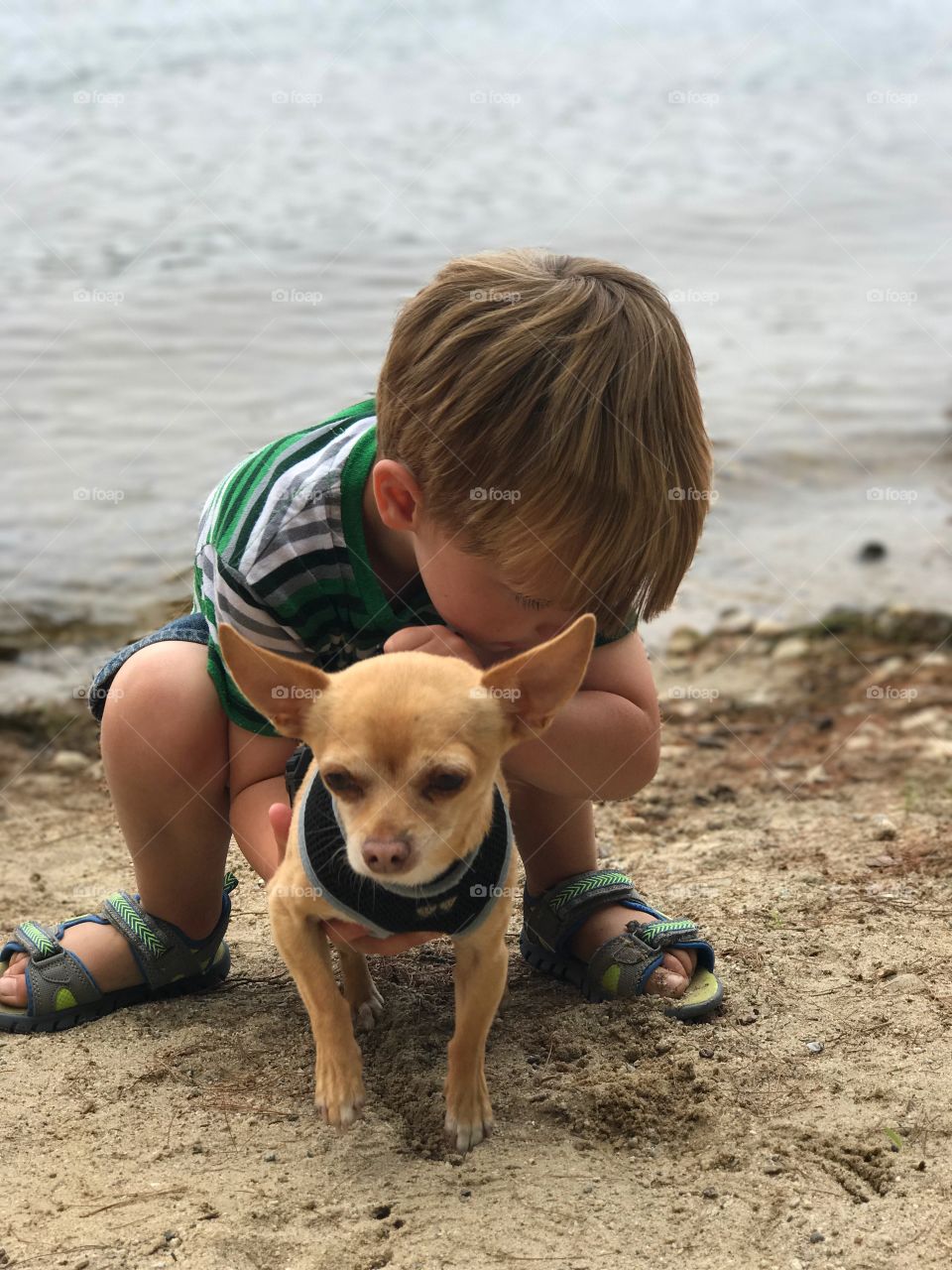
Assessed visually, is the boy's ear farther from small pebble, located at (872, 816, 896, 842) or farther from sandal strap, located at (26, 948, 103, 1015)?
small pebble, located at (872, 816, 896, 842)

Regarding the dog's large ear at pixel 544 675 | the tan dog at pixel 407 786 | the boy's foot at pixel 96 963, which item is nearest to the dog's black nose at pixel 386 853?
the tan dog at pixel 407 786

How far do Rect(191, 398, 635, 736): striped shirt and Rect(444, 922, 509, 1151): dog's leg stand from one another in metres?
0.74

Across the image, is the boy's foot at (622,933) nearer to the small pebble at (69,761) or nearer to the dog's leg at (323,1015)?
the dog's leg at (323,1015)

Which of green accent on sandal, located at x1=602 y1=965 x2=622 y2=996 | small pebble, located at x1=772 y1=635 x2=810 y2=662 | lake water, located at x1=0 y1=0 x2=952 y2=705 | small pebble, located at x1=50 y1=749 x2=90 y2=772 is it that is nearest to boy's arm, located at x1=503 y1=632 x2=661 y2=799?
green accent on sandal, located at x1=602 y1=965 x2=622 y2=996

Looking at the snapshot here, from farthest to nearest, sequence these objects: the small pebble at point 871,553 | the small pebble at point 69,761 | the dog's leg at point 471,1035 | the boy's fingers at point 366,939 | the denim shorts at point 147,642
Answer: the small pebble at point 871,553 → the small pebble at point 69,761 → the denim shorts at point 147,642 → the boy's fingers at point 366,939 → the dog's leg at point 471,1035

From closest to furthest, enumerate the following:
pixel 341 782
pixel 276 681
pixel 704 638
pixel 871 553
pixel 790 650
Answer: pixel 341 782
pixel 276 681
pixel 790 650
pixel 704 638
pixel 871 553

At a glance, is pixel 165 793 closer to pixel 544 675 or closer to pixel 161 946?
pixel 161 946

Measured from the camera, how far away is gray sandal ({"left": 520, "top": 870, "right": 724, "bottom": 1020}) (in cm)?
304

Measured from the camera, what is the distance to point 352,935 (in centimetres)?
267

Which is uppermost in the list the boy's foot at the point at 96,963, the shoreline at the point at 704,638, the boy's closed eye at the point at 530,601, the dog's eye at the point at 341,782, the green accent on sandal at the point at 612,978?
the boy's closed eye at the point at 530,601

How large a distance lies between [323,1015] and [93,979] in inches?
30.7

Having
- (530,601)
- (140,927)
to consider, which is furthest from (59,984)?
(530,601)

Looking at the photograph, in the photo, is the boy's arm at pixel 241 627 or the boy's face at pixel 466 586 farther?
the boy's arm at pixel 241 627

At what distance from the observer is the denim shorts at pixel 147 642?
3.17 m
